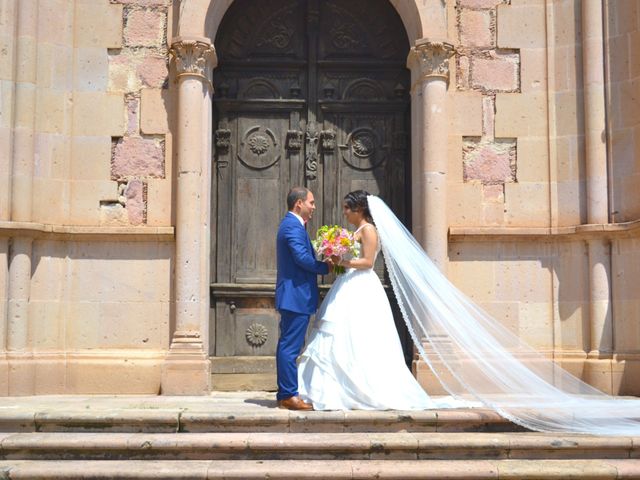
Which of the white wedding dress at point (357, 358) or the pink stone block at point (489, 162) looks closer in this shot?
the white wedding dress at point (357, 358)

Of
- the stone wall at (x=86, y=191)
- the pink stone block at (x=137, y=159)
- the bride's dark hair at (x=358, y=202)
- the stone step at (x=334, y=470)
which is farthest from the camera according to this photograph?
the pink stone block at (x=137, y=159)

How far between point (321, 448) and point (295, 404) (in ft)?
2.94

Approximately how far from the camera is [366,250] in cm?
752

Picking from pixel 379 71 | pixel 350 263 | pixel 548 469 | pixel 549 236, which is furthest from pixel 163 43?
pixel 548 469

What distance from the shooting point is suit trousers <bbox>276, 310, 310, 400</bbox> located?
23.5ft

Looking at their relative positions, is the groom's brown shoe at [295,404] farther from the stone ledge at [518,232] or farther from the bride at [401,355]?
the stone ledge at [518,232]

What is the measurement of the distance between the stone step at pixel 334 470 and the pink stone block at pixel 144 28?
5.05 m

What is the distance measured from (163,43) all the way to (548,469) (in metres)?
6.21

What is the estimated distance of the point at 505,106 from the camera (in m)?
9.27

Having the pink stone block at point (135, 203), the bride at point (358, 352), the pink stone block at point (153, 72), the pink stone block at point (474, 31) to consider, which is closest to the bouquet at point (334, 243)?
the bride at point (358, 352)

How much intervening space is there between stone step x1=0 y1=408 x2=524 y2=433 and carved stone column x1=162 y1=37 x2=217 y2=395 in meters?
1.93

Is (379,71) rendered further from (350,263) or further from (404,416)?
(404,416)

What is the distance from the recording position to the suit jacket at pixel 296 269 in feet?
23.9

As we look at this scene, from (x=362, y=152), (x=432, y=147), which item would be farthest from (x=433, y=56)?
(x=362, y=152)
